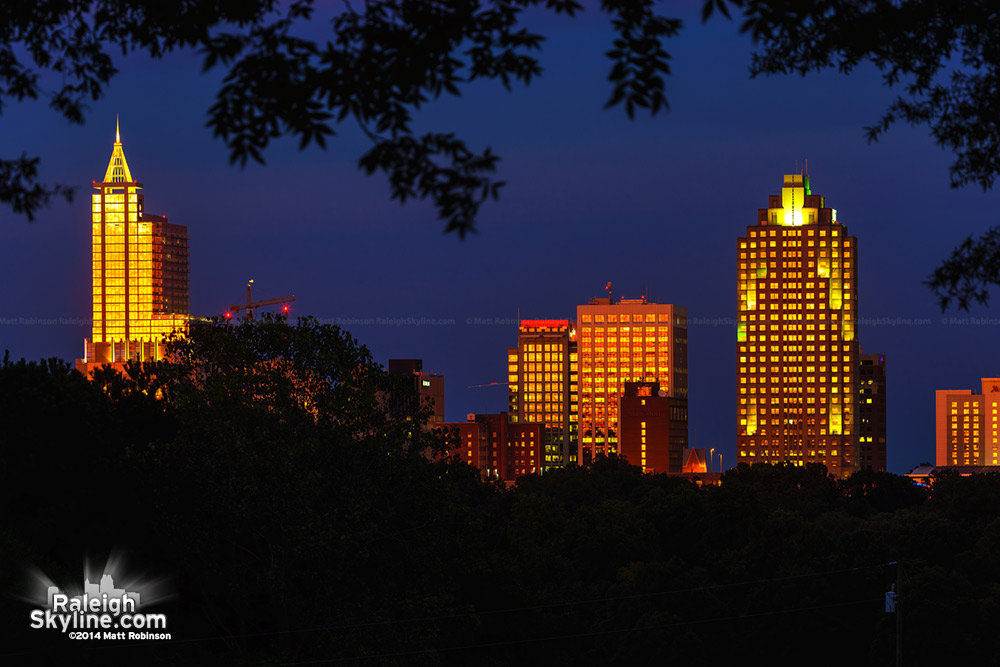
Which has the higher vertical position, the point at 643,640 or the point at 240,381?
the point at 240,381

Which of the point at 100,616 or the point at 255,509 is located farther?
the point at 255,509

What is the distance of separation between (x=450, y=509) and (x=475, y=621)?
14.6 feet

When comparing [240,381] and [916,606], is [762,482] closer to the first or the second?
[916,606]

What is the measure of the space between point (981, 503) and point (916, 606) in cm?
7157

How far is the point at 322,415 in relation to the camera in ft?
167

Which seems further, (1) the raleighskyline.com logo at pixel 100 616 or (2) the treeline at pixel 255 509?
(2) the treeline at pixel 255 509

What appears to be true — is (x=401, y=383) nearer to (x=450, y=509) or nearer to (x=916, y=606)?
(x=450, y=509)

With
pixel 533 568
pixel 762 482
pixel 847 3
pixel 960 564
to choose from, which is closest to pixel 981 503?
pixel 762 482

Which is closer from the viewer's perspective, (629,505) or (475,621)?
(475,621)

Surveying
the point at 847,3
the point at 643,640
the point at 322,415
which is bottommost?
the point at 643,640

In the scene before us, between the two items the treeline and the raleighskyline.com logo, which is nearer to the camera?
the raleighskyline.com logo

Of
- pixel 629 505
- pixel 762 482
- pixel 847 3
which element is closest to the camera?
pixel 847 3

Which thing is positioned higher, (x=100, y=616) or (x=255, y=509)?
(x=255, y=509)

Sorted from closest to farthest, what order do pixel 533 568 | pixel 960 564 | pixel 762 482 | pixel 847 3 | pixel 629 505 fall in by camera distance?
pixel 847 3, pixel 533 568, pixel 960 564, pixel 629 505, pixel 762 482
